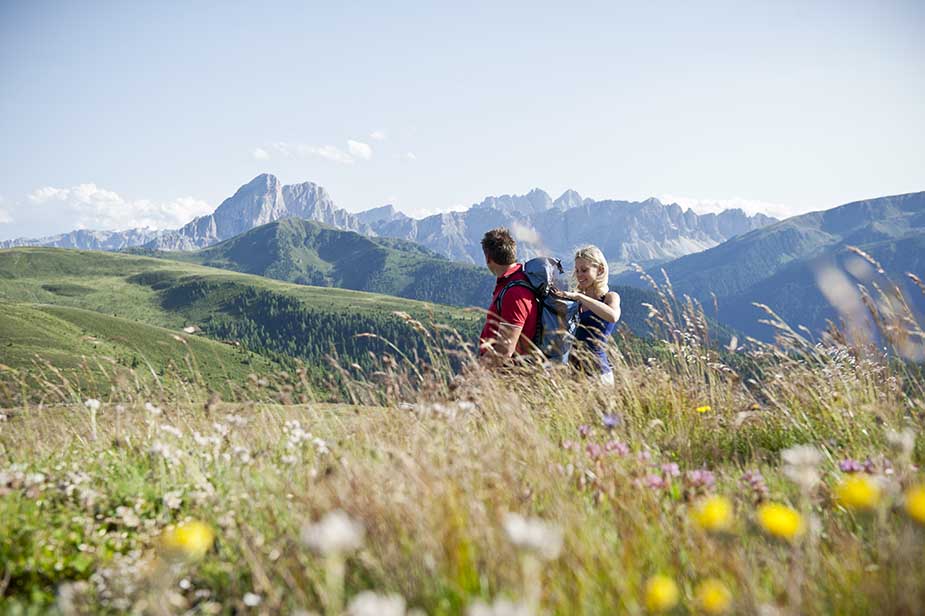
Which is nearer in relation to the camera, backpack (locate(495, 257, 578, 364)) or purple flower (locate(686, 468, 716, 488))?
purple flower (locate(686, 468, 716, 488))

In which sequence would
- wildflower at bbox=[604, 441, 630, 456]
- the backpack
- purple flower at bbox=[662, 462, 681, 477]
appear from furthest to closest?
the backpack < wildflower at bbox=[604, 441, 630, 456] < purple flower at bbox=[662, 462, 681, 477]

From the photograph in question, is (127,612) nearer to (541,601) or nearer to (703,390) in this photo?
(541,601)

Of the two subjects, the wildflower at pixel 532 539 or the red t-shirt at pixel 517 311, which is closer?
the wildflower at pixel 532 539

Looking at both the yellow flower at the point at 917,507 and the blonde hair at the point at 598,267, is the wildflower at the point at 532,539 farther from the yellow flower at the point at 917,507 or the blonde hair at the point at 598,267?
the blonde hair at the point at 598,267

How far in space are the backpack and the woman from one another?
0.52 ft

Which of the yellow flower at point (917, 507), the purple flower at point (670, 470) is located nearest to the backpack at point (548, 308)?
the purple flower at point (670, 470)

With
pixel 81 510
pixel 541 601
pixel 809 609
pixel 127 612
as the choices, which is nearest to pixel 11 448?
pixel 81 510

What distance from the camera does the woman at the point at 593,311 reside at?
6418mm

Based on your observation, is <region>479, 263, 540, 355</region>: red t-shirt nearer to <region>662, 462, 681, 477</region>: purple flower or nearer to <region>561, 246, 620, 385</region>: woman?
<region>561, 246, 620, 385</region>: woman

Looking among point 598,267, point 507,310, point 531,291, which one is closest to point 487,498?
point 507,310

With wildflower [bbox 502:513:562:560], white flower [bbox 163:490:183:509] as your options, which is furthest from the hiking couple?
wildflower [bbox 502:513:562:560]

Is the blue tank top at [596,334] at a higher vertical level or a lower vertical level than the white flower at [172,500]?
higher

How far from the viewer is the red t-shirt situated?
6.35 m

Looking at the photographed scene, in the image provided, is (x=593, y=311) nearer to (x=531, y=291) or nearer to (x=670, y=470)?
(x=531, y=291)
